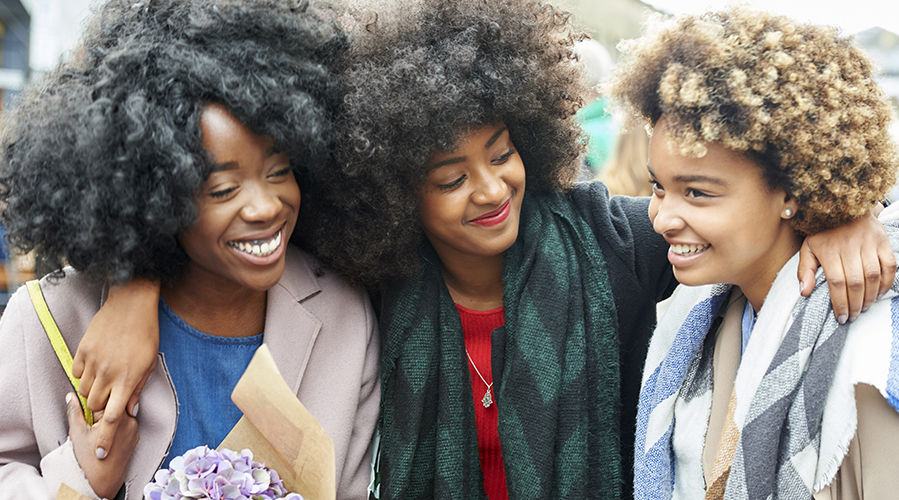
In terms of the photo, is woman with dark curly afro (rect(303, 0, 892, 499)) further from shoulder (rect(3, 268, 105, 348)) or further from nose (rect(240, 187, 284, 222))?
shoulder (rect(3, 268, 105, 348))

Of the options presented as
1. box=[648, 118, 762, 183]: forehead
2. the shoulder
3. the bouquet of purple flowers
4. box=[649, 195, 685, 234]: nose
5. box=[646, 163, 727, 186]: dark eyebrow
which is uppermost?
box=[648, 118, 762, 183]: forehead

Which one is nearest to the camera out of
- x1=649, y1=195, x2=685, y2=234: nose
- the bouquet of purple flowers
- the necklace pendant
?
the bouquet of purple flowers

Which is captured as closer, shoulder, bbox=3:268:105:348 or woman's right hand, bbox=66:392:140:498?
woman's right hand, bbox=66:392:140:498

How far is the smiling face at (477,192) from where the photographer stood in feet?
7.60

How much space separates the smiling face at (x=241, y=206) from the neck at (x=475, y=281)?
25.4 inches

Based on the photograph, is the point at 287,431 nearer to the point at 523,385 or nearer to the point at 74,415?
the point at 74,415

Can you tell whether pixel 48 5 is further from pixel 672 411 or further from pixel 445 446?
pixel 672 411

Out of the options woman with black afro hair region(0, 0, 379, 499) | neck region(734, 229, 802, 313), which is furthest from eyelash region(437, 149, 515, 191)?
neck region(734, 229, 802, 313)

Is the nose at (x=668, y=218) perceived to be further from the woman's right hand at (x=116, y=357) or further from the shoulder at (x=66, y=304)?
the shoulder at (x=66, y=304)

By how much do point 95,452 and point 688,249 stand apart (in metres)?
1.63

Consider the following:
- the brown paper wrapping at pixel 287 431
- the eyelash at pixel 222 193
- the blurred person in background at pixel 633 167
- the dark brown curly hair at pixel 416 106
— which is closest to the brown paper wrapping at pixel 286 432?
the brown paper wrapping at pixel 287 431

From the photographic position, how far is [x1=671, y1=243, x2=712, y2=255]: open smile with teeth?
211cm

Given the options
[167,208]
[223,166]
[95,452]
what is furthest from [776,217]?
[95,452]

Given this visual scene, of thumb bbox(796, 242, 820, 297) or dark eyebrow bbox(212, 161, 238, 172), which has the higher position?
dark eyebrow bbox(212, 161, 238, 172)
